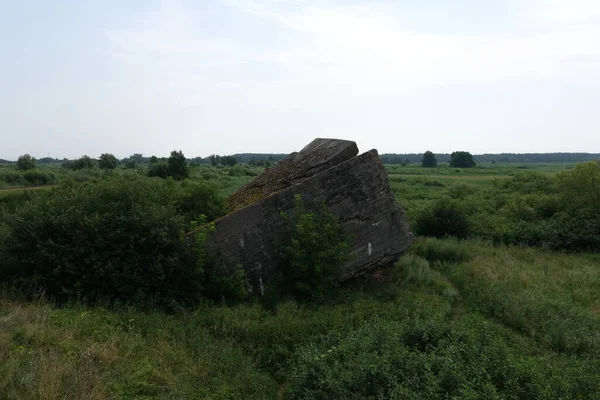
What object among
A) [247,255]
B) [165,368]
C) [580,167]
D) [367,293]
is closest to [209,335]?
[165,368]

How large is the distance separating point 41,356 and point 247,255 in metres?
3.85

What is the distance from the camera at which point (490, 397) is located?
397cm

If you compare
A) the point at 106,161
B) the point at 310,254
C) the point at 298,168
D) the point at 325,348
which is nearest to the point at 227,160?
the point at 106,161

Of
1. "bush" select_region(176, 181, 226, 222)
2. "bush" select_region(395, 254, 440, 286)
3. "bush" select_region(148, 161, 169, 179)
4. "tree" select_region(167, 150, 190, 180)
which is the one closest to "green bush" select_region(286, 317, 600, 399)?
"bush" select_region(395, 254, 440, 286)

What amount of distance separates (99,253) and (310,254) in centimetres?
365

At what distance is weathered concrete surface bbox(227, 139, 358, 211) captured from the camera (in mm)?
9445

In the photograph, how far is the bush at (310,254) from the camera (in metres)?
7.57

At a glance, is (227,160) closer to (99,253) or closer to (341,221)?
(341,221)

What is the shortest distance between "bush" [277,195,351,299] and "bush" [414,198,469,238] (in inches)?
333

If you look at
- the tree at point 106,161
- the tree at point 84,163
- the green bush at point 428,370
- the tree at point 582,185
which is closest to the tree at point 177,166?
the tree at point 106,161

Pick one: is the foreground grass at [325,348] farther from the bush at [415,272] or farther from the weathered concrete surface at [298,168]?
the weathered concrete surface at [298,168]

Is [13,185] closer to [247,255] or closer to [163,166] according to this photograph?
[163,166]

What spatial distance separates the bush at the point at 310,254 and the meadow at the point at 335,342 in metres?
0.32

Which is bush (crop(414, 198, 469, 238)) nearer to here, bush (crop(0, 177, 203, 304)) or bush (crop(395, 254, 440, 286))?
bush (crop(395, 254, 440, 286))
